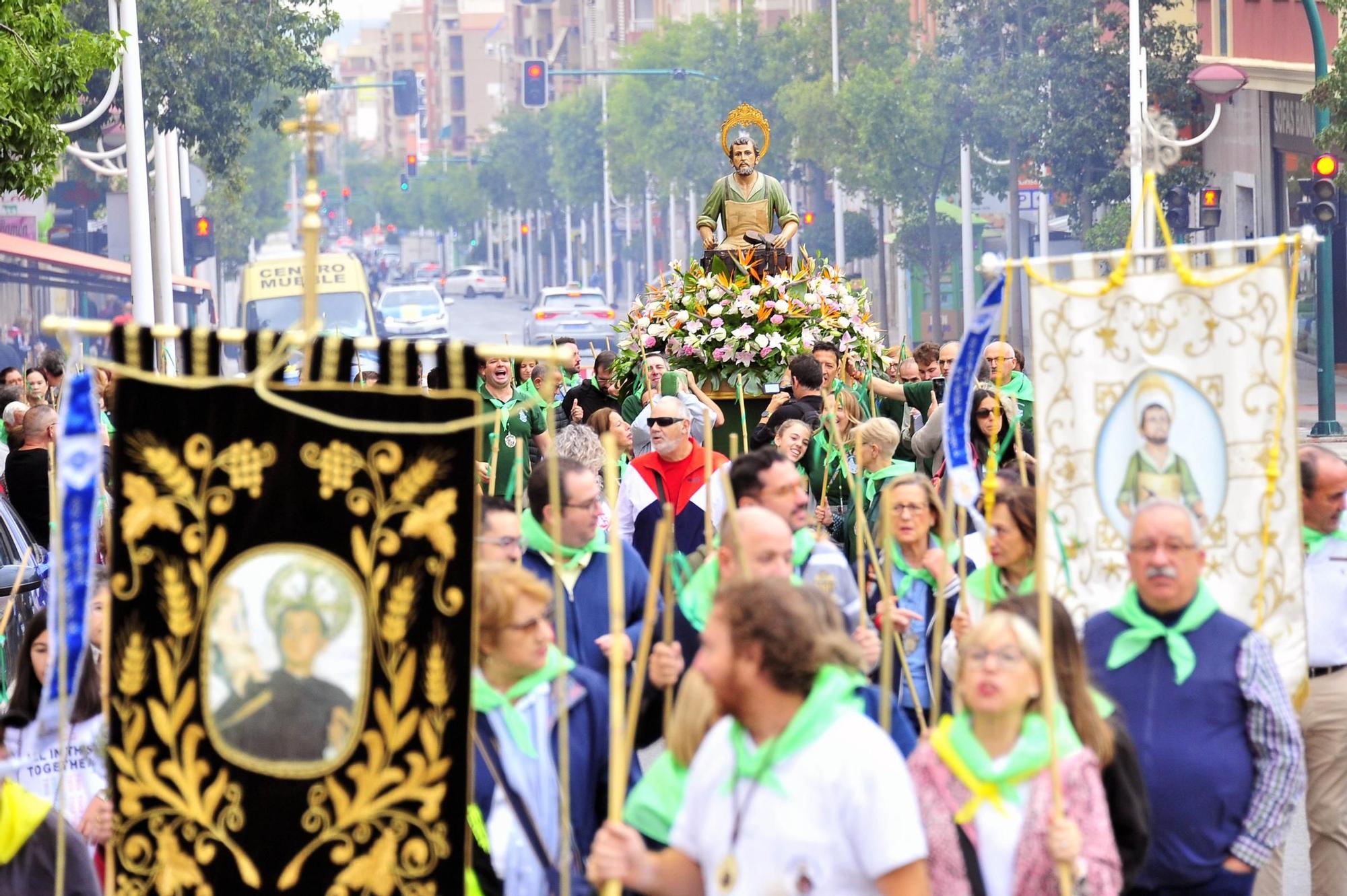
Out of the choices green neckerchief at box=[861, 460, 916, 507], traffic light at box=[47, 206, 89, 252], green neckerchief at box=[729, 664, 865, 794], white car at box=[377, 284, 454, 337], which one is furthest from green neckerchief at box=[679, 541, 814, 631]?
traffic light at box=[47, 206, 89, 252]

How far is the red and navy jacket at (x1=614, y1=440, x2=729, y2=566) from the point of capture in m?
9.38

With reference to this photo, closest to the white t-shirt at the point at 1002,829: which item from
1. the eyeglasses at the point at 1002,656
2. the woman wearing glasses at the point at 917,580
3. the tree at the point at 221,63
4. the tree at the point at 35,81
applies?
the eyeglasses at the point at 1002,656

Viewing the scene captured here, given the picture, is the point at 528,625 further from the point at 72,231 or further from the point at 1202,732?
the point at 72,231

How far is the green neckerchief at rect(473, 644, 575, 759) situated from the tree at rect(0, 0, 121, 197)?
9900 millimetres

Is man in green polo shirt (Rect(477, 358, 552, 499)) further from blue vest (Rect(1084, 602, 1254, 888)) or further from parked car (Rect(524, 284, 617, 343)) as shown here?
parked car (Rect(524, 284, 617, 343))

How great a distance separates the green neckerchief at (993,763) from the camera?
4.67 meters

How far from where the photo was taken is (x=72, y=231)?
51.1 meters

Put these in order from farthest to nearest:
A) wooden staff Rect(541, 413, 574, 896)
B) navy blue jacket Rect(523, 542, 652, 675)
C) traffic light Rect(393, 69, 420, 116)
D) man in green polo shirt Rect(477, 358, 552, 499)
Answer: traffic light Rect(393, 69, 420, 116) → man in green polo shirt Rect(477, 358, 552, 499) → navy blue jacket Rect(523, 542, 652, 675) → wooden staff Rect(541, 413, 574, 896)

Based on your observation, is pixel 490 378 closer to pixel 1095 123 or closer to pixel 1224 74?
pixel 1224 74

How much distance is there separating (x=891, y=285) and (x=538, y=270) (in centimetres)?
4943

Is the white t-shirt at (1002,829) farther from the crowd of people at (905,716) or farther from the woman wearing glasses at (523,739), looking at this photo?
the woman wearing glasses at (523,739)

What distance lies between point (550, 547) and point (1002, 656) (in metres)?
2.31

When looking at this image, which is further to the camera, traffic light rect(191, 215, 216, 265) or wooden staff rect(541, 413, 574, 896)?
traffic light rect(191, 215, 216, 265)

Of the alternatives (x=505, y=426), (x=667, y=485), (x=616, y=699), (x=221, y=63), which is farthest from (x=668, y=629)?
(x=221, y=63)
